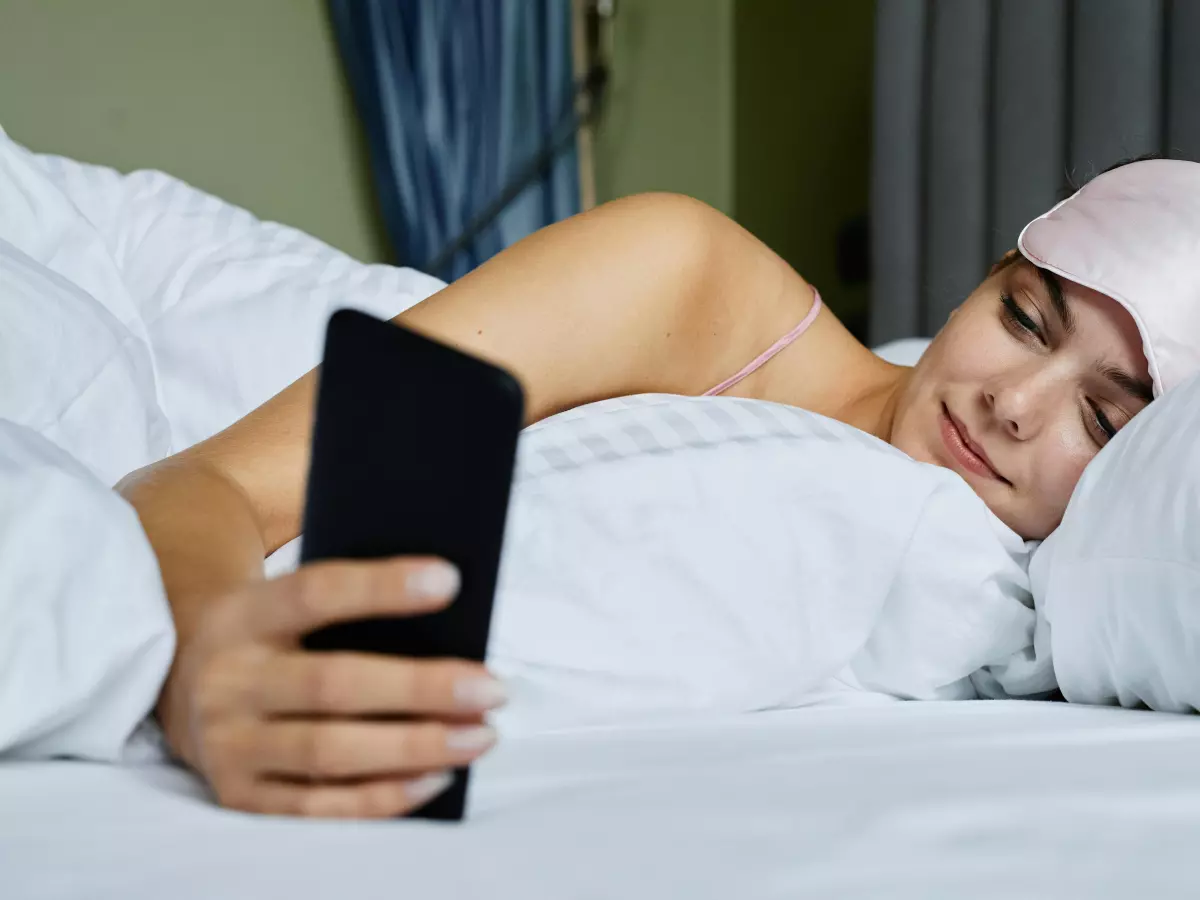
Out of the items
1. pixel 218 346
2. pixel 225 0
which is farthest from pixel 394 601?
pixel 225 0

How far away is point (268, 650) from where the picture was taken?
481mm

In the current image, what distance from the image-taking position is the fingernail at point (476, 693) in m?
0.44

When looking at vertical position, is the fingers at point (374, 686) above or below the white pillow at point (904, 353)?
above

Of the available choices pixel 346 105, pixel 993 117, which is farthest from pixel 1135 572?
pixel 346 105

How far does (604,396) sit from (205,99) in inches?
43.7

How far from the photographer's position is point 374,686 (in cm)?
45

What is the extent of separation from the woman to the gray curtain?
590 millimetres

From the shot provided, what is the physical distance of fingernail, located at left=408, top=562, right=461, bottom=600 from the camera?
42 centimetres

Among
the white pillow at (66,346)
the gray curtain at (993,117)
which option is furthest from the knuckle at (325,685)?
the gray curtain at (993,117)

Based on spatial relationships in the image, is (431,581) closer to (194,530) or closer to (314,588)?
(314,588)

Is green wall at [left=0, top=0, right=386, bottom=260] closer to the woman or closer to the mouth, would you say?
the woman

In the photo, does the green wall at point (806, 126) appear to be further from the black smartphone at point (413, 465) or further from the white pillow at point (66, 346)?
the black smartphone at point (413, 465)

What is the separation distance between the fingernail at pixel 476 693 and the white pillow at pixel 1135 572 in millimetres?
561

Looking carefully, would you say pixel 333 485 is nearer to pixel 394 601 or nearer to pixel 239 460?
pixel 394 601
